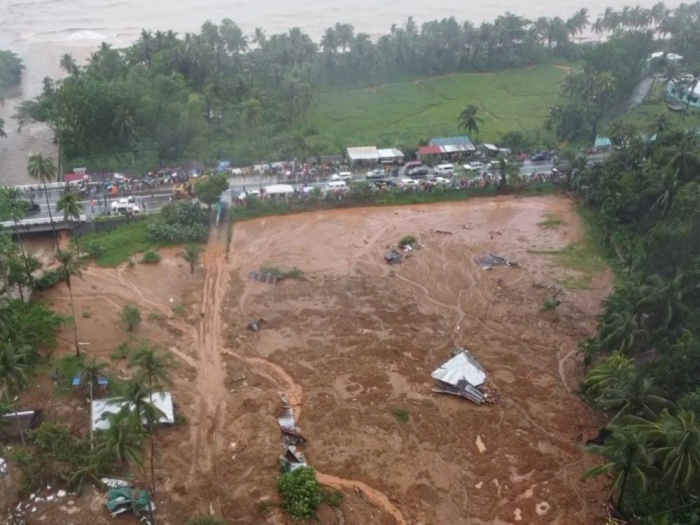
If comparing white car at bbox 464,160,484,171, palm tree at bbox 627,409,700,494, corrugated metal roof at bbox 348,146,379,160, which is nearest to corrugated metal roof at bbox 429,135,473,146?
white car at bbox 464,160,484,171

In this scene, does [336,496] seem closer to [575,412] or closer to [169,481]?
[169,481]

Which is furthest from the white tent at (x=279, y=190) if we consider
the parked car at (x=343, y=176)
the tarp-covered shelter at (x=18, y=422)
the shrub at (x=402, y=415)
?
the tarp-covered shelter at (x=18, y=422)

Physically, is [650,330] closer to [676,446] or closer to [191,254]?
[676,446]

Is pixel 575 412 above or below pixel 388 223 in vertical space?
below

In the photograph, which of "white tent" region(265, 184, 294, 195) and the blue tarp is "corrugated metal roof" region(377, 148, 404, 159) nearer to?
"white tent" region(265, 184, 294, 195)

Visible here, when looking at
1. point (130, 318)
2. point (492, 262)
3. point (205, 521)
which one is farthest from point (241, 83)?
point (205, 521)

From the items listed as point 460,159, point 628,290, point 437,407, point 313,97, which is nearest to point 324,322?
point 437,407
